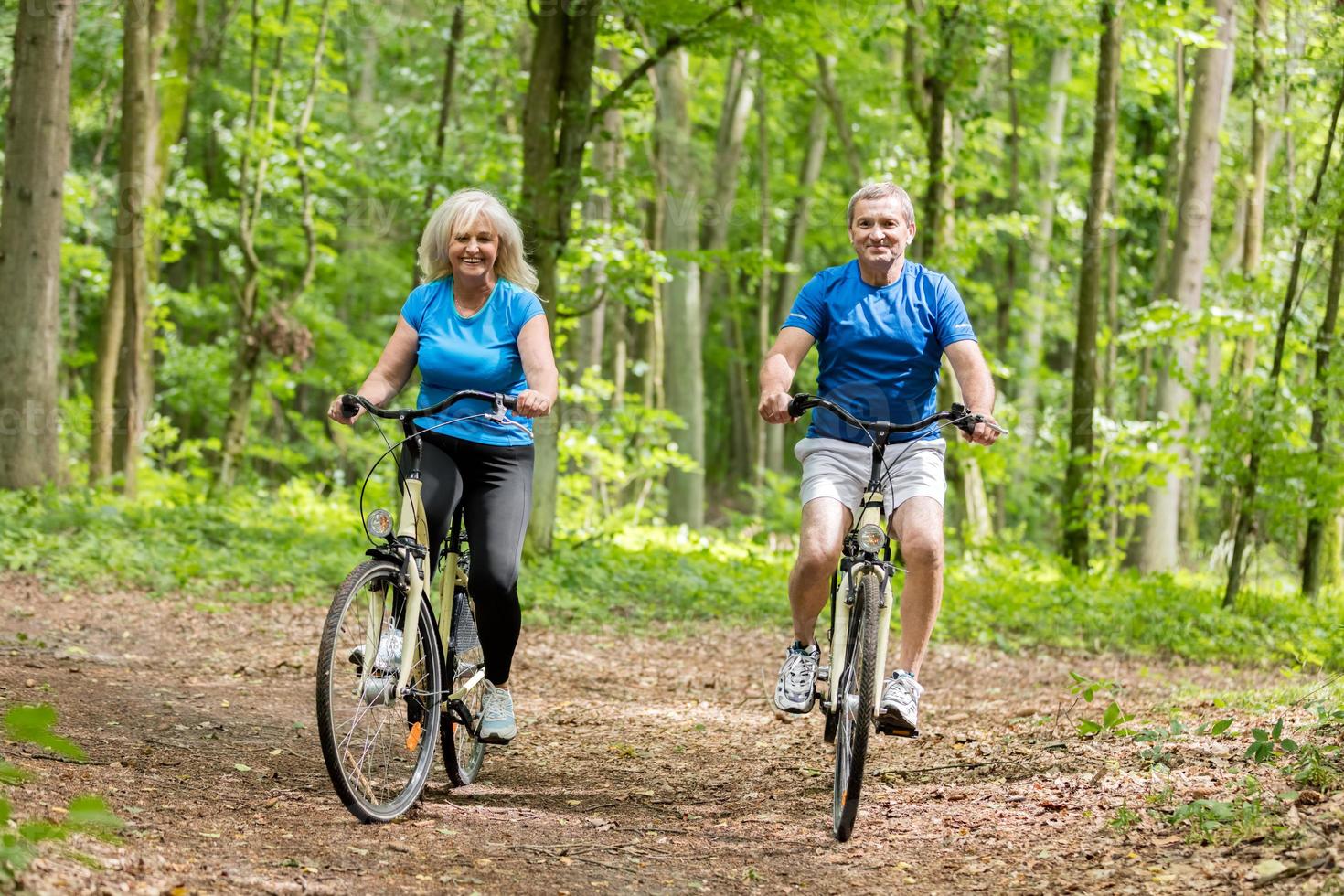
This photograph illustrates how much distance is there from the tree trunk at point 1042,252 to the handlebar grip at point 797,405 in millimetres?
16829

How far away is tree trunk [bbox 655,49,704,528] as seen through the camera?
709 inches

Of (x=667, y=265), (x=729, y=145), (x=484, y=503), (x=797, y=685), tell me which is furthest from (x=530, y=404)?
(x=729, y=145)

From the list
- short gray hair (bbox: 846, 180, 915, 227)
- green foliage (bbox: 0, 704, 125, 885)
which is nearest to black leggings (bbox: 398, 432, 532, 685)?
short gray hair (bbox: 846, 180, 915, 227)

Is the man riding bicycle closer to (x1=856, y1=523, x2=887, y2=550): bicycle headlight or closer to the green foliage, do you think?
(x1=856, y1=523, x2=887, y2=550): bicycle headlight

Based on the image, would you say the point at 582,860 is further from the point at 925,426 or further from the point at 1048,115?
the point at 1048,115

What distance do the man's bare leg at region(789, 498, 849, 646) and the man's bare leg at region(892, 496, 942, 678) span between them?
0.76 feet

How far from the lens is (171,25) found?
1678 centimetres

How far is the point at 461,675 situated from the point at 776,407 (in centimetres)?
154

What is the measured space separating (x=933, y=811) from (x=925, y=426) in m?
1.42

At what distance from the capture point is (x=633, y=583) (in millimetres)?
11727

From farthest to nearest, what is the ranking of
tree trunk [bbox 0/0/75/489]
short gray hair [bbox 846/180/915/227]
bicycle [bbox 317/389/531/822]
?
tree trunk [bbox 0/0/75/489] → short gray hair [bbox 846/180/915/227] → bicycle [bbox 317/389/531/822]

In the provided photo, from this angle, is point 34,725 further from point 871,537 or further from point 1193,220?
point 1193,220

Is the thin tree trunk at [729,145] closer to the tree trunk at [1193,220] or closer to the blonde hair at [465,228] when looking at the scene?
the tree trunk at [1193,220]

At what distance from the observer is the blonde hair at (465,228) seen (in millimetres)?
4855
